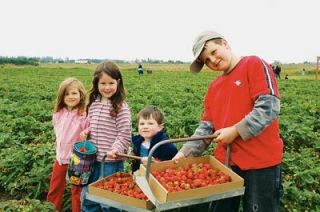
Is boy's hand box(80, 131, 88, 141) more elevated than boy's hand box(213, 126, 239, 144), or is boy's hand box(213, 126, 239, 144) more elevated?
boy's hand box(213, 126, 239, 144)

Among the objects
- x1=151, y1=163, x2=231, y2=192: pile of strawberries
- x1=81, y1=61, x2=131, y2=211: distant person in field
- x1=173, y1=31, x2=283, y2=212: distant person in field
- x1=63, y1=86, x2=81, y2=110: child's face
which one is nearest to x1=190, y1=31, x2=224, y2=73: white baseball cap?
x1=173, y1=31, x2=283, y2=212: distant person in field

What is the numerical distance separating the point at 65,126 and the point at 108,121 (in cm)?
75

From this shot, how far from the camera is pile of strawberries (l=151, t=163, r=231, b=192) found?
2.87 meters

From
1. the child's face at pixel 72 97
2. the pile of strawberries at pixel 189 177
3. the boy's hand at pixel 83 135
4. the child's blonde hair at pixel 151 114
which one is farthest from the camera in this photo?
the child's face at pixel 72 97

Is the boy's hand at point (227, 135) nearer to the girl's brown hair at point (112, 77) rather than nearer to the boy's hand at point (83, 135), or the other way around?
the girl's brown hair at point (112, 77)

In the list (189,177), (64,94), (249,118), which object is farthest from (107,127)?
(249,118)

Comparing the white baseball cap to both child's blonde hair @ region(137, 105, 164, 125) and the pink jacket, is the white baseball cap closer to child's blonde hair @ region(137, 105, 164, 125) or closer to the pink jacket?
child's blonde hair @ region(137, 105, 164, 125)

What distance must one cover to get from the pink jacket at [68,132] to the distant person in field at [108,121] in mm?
361

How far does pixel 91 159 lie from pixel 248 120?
178 centimetres

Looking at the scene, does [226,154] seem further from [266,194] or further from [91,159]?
[91,159]

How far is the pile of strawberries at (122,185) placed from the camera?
3.11m

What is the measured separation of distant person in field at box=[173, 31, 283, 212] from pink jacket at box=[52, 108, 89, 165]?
1.94 metres

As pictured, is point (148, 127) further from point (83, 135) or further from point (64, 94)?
point (64, 94)

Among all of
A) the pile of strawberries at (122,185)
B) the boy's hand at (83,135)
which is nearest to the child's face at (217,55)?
the pile of strawberries at (122,185)
